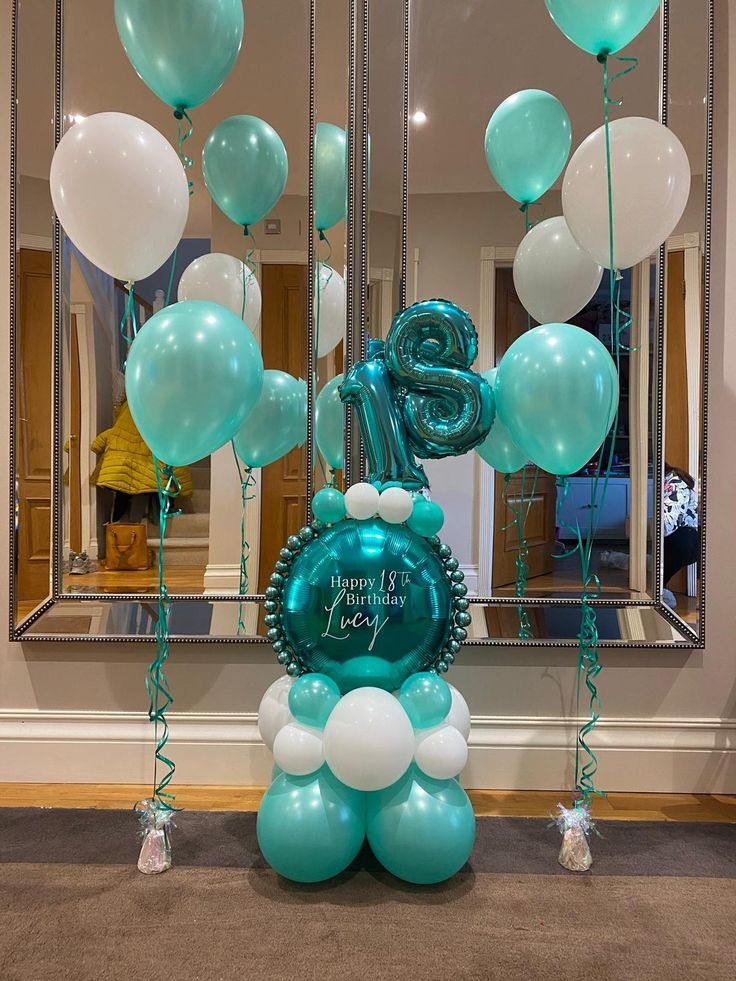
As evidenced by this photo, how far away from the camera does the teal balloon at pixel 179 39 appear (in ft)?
4.97

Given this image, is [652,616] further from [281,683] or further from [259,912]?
[259,912]

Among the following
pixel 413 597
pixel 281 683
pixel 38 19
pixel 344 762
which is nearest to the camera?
pixel 344 762

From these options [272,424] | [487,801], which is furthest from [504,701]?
[272,424]

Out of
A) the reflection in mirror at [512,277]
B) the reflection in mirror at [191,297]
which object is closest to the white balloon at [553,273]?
the reflection in mirror at [512,277]

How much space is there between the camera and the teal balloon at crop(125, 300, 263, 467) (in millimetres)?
1415

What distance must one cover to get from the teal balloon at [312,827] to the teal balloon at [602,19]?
1683 mm

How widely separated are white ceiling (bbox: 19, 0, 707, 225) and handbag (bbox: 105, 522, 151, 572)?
0.88 metres

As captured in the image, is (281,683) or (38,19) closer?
(281,683)

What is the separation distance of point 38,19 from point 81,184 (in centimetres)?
86

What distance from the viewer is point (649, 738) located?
194cm

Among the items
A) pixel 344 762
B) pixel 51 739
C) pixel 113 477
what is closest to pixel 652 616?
pixel 344 762

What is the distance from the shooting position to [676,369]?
1923mm

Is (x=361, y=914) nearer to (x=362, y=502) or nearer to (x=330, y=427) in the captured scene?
(x=362, y=502)

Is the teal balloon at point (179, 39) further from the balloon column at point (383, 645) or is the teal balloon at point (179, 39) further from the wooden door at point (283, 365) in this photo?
the balloon column at point (383, 645)
